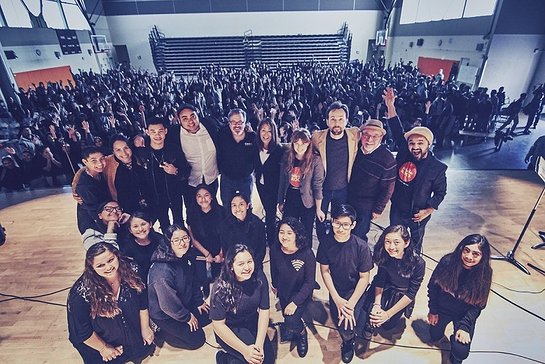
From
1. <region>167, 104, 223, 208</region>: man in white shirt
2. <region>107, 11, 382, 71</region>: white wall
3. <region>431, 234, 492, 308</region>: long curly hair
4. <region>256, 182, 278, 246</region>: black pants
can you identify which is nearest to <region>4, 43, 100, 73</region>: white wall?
<region>107, 11, 382, 71</region>: white wall

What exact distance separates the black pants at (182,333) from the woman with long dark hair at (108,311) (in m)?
0.14

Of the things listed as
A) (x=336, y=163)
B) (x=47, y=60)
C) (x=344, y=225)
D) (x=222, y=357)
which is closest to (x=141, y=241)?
(x=222, y=357)

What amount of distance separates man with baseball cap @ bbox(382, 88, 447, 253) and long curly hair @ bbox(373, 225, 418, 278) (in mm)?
668

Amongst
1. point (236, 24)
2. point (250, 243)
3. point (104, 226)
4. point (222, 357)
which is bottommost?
point (222, 357)

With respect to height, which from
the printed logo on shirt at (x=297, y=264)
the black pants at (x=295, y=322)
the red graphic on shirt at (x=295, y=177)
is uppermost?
the red graphic on shirt at (x=295, y=177)

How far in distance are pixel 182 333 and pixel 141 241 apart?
0.81 m

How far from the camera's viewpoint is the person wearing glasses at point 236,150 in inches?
118

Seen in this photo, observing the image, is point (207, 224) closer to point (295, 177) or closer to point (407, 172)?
point (295, 177)

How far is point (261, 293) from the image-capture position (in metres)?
2.16

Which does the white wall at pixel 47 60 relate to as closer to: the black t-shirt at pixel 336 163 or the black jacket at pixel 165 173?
the black jacket at pixel 165 173

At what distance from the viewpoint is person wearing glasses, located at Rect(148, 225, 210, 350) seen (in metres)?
2.18

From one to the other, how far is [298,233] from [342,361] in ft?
3.70

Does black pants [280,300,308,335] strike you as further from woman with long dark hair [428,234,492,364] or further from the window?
the window

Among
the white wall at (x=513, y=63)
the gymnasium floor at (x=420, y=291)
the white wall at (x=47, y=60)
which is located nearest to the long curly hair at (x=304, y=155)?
the gymnasium floor at (x=420, y=291)
